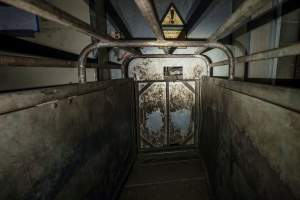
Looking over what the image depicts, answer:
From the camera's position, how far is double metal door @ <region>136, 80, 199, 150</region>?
2.55 m

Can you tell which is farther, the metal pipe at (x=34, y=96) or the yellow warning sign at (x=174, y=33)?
the yellow warning sign at (x=174, y=33)

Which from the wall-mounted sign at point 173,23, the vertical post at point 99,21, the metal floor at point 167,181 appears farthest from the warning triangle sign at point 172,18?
the metal floor at point 167,181

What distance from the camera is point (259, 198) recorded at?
767 millimetres

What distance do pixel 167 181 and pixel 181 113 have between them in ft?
3.72

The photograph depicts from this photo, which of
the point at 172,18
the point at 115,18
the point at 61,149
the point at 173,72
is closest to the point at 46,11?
the point at 61,149

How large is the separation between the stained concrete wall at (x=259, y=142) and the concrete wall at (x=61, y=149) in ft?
3.30

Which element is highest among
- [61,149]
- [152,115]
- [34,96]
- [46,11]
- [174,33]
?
[174,33]

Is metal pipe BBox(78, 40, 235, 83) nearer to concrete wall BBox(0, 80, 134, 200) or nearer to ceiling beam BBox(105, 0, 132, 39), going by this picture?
concrete wall BBox(0, 80, 134, 200)

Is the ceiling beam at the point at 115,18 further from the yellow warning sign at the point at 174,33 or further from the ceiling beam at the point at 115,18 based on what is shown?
the yellow warning sign at the point at 174,33

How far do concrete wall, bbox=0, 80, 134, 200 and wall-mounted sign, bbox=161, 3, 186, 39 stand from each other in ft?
4.36

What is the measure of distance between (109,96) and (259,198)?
1315 millimetres

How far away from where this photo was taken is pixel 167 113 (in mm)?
2643

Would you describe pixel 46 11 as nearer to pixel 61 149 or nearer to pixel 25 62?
pixel 25 62

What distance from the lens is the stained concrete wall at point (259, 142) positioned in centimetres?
56
